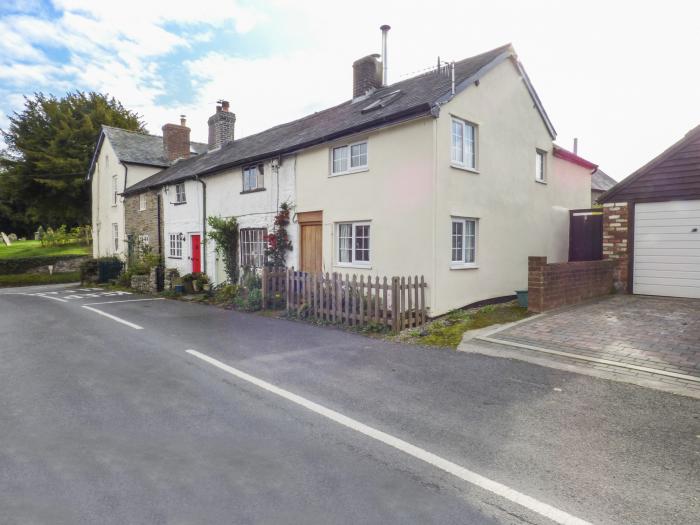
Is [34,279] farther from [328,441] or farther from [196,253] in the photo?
[328,441]

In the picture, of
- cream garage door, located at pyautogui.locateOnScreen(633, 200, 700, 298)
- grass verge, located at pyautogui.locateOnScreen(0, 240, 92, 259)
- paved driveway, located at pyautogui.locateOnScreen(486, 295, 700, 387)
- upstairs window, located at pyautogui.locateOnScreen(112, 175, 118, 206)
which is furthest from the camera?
grass verge, located at pyautogui.locateOnScreen(0, 240, 92, 259)

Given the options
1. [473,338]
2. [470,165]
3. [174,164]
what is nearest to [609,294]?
[470,165]

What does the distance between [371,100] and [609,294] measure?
32.9 feet

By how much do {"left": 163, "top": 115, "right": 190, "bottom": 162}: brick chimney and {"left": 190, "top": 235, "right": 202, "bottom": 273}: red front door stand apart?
1058cm

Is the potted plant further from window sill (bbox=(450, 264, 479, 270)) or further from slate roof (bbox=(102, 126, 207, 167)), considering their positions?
slate roof (bbox=(102, 126, 207, 167))

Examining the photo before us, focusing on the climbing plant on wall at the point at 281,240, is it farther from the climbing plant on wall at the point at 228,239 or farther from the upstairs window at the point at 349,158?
the climbing plant on wall at the point at 228,239

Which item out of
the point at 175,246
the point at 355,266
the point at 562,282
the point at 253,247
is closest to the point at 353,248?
the point at 355,266

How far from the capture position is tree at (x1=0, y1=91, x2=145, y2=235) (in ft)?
117

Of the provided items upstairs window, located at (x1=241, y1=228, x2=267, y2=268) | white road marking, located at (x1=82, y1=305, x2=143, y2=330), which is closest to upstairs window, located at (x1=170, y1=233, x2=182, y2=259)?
upstairs window, located at (x1=241, y1=228, x2=267, y2=268)

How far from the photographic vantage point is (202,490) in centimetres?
344

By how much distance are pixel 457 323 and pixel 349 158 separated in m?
5.87

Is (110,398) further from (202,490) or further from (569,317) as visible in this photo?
(569,317)

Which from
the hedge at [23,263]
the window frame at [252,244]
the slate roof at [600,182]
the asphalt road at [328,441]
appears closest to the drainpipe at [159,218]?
the window frame at [252,244]

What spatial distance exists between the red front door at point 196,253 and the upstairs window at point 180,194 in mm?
2044
